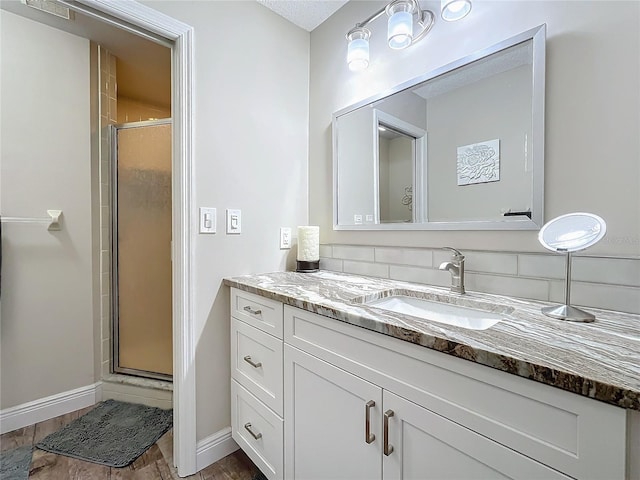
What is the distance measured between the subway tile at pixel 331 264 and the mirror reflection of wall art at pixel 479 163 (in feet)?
2.53

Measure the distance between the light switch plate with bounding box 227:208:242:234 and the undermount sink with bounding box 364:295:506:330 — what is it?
793mm

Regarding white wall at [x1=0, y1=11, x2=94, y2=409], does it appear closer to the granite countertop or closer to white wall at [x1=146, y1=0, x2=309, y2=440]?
white wall at [x1=146, y1=0, x2=309, y2=440]

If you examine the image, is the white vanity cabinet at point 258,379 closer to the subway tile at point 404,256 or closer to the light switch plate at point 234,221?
the light switch plate at point 234,221

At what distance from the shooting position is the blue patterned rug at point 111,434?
149 centimetres

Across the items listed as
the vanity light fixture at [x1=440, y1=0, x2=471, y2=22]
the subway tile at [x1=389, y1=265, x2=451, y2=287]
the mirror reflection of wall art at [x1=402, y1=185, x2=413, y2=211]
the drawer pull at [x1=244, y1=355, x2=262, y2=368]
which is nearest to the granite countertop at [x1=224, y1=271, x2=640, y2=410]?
the subway tile at [x1=389, y1=265, x2=451, y2=287]

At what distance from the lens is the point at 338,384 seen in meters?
0.92

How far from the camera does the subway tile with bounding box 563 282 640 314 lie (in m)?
0.86

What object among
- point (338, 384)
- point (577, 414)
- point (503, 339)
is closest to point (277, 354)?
point (338, 384)

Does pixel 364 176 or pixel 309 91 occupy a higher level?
pixel 309 91

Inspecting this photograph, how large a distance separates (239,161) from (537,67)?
1289 mm

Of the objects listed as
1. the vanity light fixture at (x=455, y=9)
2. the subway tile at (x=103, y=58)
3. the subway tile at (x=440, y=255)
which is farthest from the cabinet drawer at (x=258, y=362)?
the subway tile at (x=103, y=58)

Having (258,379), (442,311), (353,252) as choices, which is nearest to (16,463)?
(258,379)

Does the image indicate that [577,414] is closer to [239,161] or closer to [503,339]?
[503,339]

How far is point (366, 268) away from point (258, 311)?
24.1 inches
